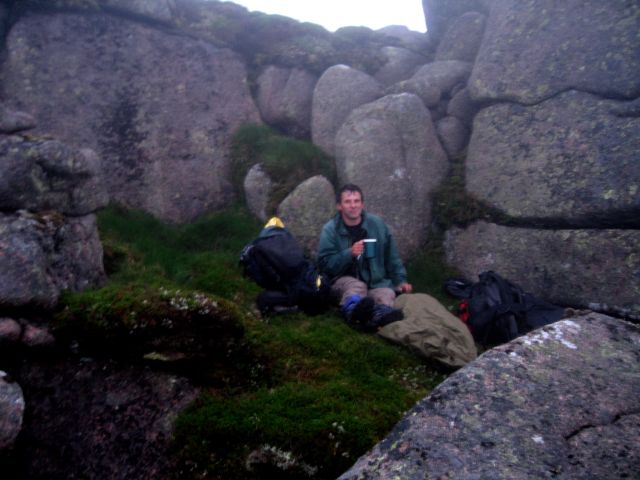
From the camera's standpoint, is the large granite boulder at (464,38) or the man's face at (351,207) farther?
the large granite boulder at (464,38)

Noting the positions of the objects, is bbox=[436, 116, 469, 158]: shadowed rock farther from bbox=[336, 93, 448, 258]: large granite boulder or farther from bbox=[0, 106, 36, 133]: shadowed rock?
bbox=[0, 106, 36, 133]: shadowed rock

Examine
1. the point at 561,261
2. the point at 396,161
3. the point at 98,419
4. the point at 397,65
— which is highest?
the point at 397,65

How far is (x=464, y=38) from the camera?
15352 mm

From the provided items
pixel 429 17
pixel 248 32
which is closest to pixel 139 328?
pixel 248 32

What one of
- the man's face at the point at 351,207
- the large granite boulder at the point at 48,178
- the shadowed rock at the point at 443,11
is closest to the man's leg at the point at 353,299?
the man's face at the point at 351,207

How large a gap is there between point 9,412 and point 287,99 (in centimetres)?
1140

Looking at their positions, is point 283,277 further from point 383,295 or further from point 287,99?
point 287,99

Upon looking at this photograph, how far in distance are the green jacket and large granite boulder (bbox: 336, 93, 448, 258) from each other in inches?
76.7

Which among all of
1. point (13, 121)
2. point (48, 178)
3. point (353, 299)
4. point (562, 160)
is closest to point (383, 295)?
point (353, 299)

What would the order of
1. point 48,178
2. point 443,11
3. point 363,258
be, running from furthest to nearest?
point 443,11 < point 363,258 < point 48,178

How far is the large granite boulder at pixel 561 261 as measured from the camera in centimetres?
972

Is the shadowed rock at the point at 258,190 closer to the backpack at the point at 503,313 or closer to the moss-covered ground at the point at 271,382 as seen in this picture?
the moss-covered ground at the point at 271,382

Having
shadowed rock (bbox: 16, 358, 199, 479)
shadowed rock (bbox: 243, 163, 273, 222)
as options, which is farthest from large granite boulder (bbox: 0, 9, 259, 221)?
shadowed rock (bbox: 16, 358, 199, 479)

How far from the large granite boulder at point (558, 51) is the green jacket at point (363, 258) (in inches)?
205
